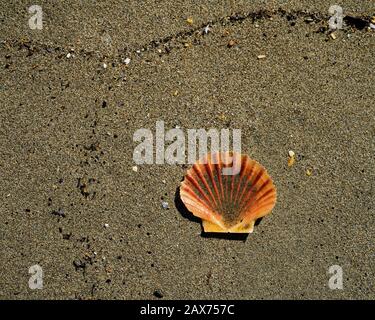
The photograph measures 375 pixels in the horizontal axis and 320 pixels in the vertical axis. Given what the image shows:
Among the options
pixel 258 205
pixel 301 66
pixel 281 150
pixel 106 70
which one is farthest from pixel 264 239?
pixel 106 70

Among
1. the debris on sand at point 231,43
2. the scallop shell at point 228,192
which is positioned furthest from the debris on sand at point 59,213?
the debris on sand at point 231,43

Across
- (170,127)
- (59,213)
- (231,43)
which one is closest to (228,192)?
(170,127)

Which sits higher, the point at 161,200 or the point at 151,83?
the point at 151,83

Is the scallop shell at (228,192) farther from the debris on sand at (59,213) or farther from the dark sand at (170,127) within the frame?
the debris on sand at (59,213)

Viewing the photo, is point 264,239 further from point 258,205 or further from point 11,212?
point 11,212

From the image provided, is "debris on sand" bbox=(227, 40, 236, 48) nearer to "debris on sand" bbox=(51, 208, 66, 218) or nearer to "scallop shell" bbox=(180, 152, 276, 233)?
"scallop shell" bbox=(180, 152, 276, 233)

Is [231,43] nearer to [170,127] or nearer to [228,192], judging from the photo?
[170,127]
